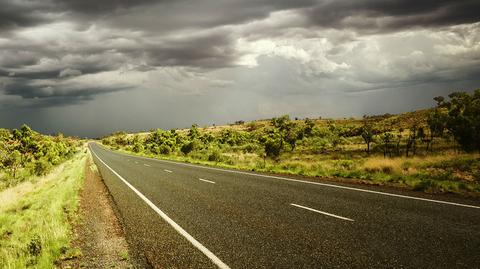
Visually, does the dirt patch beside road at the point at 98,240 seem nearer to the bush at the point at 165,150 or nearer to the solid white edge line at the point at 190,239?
the solid white edge line at the point at 190,239

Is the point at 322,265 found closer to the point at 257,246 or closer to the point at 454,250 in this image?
the point at 257,246

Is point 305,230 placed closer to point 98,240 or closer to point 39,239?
point 98,240

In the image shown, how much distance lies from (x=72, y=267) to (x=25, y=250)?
6.45 feet

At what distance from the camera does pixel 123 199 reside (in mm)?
12961

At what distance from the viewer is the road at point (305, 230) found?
544 centimetres

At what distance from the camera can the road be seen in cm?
544

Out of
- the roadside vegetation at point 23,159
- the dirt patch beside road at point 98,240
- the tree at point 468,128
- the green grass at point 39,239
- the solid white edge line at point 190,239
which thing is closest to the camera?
the solid white edge line at point 190,239

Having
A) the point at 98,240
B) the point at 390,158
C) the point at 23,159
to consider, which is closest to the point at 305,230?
the point at 98,240

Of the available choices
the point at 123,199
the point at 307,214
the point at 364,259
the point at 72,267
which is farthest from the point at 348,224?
the point at 123,199

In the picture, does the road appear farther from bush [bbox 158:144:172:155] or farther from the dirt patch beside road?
bush [bbox 158:144:172:155]

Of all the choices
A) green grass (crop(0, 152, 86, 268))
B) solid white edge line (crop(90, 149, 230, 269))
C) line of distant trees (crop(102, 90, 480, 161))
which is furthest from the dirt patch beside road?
line of distant trees (crop(102, 90, 480, 161))

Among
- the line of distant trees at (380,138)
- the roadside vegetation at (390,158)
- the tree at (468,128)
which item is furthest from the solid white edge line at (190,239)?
the tree at (468,128)

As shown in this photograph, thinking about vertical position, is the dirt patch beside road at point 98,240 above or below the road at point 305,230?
below

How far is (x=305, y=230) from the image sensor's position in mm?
7047
